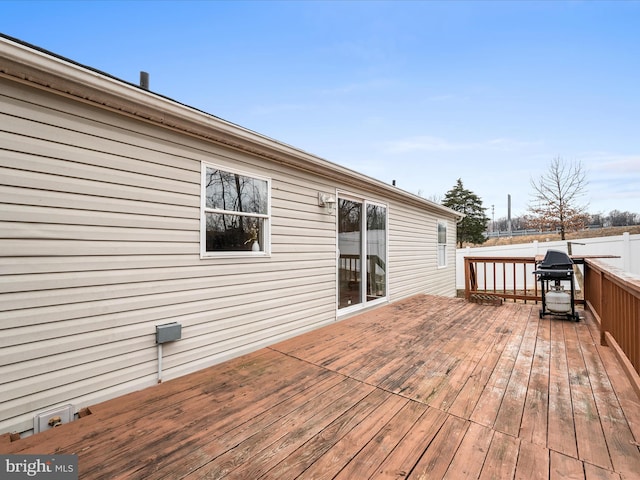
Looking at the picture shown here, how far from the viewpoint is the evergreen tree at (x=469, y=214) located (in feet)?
73.8

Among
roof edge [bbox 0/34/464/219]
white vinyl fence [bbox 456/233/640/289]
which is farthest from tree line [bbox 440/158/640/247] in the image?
roof edge [bbox 0/34/464/219]

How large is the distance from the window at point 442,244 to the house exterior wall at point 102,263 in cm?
685

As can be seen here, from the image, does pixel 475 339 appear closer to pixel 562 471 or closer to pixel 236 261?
pixel 562 471

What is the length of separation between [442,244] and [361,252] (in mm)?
4994

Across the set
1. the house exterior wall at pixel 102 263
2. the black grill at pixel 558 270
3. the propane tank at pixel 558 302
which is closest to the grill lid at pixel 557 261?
the black grill at pixel 558 270

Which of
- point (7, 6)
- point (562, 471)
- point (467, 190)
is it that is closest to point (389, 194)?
point (562, 471)

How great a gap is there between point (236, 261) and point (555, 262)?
15.2 feet

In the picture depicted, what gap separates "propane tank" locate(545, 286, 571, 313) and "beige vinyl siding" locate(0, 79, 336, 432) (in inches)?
180

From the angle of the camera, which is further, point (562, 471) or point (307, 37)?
point (307, 37)

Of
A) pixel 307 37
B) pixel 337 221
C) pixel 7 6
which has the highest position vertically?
pixel 307 37

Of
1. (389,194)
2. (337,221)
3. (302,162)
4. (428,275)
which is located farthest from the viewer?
(428,275)

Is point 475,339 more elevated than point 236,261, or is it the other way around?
point 236,261

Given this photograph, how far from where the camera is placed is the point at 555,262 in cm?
436

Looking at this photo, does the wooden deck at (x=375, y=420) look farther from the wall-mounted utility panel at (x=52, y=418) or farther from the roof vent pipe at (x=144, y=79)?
the roof vent pipe at (x=144, y=79)
